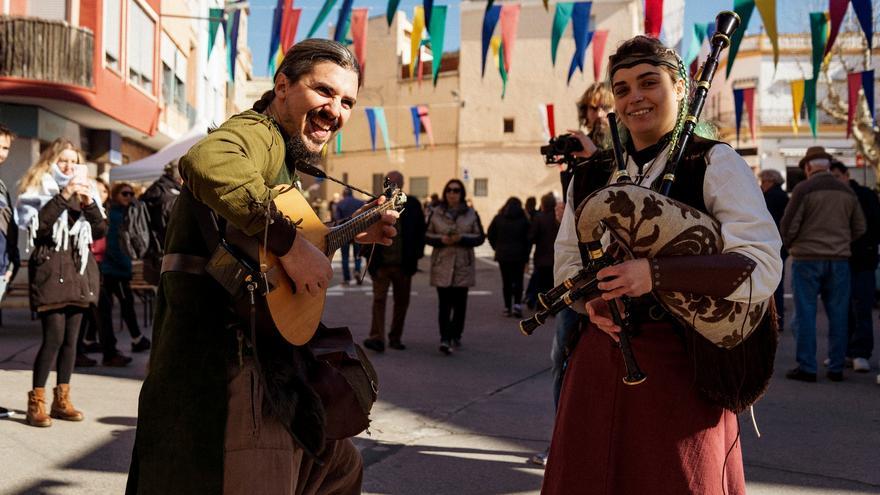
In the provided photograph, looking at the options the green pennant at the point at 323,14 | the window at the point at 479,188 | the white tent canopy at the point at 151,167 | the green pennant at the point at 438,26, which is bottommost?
the white tent canopy at the point at 151,167

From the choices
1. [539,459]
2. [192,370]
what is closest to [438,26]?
[539,459]

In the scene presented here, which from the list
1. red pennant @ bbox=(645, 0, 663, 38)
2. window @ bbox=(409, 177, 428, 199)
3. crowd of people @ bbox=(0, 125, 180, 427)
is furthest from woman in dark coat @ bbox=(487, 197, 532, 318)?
window @ bbox=(409, 177, 428, 199)

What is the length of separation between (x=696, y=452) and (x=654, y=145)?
865mm

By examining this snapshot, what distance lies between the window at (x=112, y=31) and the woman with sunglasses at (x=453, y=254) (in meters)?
11.2

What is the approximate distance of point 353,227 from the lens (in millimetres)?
2453

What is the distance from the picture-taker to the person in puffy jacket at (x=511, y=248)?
12.4 m

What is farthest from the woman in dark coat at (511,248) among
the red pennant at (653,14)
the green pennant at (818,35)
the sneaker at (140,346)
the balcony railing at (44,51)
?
the balcony railing at (44,51)

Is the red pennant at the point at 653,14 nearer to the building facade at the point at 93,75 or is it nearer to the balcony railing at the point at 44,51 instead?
the building facade at the point at 93,75

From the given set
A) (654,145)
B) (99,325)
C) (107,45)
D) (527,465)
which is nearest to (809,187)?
(527,465)

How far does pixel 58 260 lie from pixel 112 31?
14.2 metres

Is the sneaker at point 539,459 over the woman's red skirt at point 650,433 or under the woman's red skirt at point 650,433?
under

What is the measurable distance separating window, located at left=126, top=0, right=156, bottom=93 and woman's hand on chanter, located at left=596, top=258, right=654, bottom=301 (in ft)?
62.8

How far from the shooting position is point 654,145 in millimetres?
2615

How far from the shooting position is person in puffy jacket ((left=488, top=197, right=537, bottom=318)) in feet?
40.8
